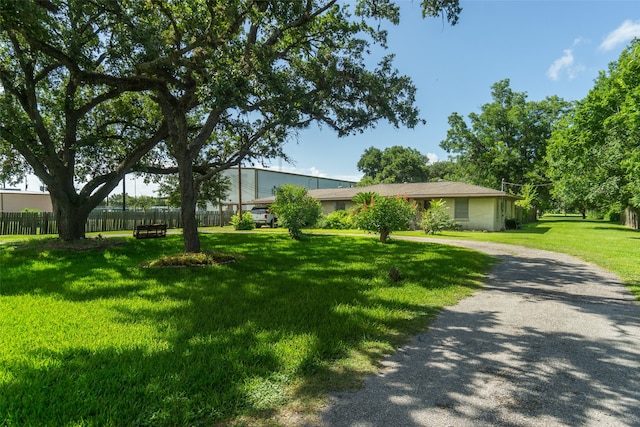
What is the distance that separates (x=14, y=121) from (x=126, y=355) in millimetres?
10843

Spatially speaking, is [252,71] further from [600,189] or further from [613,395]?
[600,189]

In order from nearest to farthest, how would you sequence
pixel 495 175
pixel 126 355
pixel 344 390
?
pixel 344 390, pixel 126 355, pixel 495 175

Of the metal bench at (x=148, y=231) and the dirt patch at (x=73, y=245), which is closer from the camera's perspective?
the dirt patch at (x=73, y=245)

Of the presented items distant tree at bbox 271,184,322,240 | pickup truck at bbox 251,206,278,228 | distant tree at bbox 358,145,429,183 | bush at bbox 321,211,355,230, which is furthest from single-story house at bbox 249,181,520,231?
distant tree at bbox 358,145,429,183

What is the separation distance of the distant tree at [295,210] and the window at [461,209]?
1274cm

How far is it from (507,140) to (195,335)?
151 ft

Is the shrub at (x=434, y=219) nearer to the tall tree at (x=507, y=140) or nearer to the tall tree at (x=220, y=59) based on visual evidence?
the tall tree at (x=220, y=59)

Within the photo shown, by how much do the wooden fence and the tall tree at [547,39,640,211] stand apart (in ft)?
98.9

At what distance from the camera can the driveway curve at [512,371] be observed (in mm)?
2617

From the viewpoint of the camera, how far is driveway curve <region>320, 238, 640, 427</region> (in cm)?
262

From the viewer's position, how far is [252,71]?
8.52m

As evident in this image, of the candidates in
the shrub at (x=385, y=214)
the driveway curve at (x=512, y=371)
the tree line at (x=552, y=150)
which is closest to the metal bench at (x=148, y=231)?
the shrub at (x=385, y=214)

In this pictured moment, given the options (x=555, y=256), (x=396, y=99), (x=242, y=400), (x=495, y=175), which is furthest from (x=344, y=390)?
(x=495, y=175)

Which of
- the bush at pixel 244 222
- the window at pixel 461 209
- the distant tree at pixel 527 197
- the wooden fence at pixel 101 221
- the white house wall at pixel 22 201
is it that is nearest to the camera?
the wooden fence at pixel 101 221
